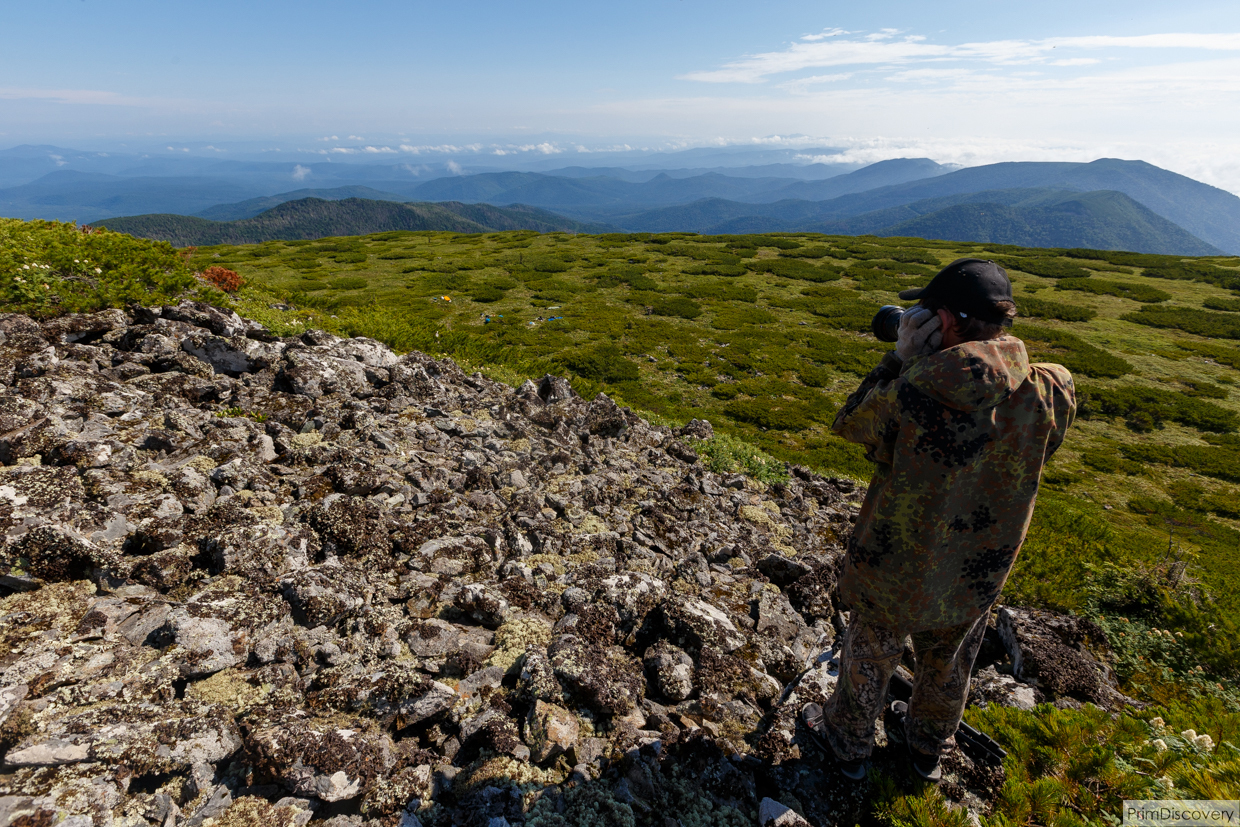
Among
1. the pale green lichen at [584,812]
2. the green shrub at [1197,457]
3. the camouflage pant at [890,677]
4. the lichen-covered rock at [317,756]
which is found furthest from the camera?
the green shrub at [1197,457]

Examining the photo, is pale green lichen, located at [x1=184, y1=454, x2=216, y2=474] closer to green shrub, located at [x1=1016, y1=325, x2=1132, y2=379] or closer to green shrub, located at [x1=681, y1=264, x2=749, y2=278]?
green shrub, located at [x1=1016, y1=325, x2=1132, y2=379]

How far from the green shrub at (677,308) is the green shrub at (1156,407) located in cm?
1535

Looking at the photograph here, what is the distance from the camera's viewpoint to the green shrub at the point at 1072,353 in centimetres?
1983

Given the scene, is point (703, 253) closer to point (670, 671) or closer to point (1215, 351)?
point (1215, 351)

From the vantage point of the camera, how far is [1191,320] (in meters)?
24.9

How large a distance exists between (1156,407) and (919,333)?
21.0 meters

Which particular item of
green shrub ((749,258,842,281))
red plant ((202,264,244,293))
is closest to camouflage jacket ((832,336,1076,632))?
red plant ((202,264,244,293))

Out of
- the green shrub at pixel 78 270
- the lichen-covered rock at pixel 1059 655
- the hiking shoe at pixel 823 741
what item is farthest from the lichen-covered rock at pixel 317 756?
the green shrub at pixel 78 270

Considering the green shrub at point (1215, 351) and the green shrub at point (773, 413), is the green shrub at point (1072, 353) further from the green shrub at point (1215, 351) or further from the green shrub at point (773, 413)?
the green shrub at point (773, 413)

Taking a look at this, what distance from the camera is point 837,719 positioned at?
4004 mm

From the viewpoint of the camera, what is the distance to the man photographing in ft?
9.91

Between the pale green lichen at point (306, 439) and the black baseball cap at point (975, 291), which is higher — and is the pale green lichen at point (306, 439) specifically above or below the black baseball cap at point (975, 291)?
below

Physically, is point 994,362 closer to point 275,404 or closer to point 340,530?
point 340,530

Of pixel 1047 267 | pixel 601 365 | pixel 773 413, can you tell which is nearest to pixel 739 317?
pixel 601 365
